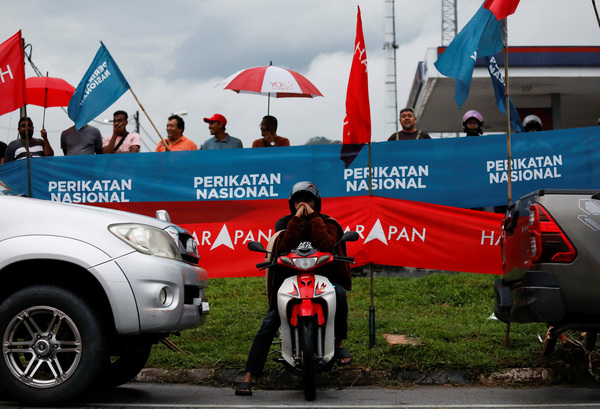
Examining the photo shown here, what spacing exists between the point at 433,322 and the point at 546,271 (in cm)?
317

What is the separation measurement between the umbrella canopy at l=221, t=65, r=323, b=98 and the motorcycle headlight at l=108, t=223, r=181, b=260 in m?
4.35

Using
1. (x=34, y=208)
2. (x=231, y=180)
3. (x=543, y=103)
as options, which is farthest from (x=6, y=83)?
(x=543, y=103)

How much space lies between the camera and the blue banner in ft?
27.8

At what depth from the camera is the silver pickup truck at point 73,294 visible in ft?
17.6

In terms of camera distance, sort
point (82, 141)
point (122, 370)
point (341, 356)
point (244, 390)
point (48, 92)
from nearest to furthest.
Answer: point (244, 390) → point (341, 356) → point (122, 370) → point (82, 141) → point (48, 92)

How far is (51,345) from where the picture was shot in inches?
213

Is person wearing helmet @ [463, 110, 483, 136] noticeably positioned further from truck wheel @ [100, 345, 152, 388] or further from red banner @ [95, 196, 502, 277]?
truck wheel @ [100, 345, 152, 388]

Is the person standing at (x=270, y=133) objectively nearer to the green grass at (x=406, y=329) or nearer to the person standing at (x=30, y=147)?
the green grass at (x=406, y=329)

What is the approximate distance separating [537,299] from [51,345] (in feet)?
10.7

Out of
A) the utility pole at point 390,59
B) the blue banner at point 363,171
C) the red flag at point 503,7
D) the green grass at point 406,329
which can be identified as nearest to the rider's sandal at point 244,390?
the green grass at point 406,329

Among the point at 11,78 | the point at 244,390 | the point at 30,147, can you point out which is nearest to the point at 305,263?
the point at 244,390

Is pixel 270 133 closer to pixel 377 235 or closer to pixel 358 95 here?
pixel 358 95

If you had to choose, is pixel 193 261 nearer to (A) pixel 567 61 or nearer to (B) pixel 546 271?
(B) pixel 546 271

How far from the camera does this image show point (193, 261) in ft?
20.6
